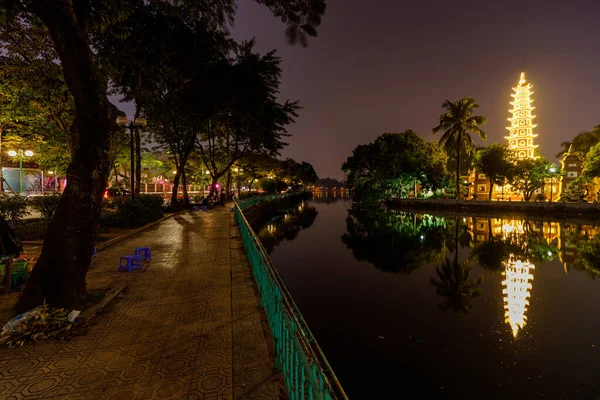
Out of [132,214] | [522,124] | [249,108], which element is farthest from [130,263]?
[522,124]

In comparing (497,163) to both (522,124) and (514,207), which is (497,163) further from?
(522,124)

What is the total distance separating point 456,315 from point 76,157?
10.0 meters

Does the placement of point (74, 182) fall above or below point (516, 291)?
above

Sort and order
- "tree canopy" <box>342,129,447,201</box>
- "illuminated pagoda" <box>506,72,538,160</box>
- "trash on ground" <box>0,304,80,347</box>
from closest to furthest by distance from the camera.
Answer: "trash on ground" <box>0,304,80,347</box> < "tree canopy" <box>342,129,447,201</box> < "illuminated pagoda" <box>506,72,538,160</box>

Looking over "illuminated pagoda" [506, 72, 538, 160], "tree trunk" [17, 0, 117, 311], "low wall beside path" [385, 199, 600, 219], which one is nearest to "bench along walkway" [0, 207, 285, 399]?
"tree trunk" [17, 0, 117, 311]

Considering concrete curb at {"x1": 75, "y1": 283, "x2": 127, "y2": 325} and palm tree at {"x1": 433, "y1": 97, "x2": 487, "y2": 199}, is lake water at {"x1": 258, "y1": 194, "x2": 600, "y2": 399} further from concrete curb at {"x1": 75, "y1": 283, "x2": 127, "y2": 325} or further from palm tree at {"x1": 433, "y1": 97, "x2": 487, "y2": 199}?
palm tree at {"x1": 433, "y1": 97, "x2": 487, "y2": 199}

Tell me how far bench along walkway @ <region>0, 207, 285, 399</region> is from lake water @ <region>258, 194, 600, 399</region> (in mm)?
2741

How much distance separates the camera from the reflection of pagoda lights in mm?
8061

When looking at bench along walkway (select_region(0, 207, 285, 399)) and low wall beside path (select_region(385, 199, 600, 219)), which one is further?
low wall beside path (select_region(385, 199, 600, 219))

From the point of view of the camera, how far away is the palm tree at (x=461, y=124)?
37062mm

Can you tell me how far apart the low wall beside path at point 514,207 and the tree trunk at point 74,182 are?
39.6 meters

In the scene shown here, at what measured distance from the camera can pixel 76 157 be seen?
189 inches

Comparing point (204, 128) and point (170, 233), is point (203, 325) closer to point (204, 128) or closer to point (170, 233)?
point (170, 233)

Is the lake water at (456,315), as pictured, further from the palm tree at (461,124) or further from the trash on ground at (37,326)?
the palm tree at (461,124)
